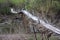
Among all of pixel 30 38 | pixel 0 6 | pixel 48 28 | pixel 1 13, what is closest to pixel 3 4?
pixel 0 6

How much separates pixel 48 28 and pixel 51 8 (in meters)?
6.06

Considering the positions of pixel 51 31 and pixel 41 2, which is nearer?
pixel 51 31

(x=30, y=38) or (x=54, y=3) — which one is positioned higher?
(x=54, y=3)

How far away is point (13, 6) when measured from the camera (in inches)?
629

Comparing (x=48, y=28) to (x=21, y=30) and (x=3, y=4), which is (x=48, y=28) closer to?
(x=21, y=30)

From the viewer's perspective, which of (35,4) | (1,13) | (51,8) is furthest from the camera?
(1,13)

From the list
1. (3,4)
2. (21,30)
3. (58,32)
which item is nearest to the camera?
(58,32)

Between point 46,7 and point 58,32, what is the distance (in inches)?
236

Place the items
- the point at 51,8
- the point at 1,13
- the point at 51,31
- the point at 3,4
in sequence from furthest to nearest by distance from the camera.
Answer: the point at 3,4
the point at 1,13
the point at 51,8
the point at 51,31

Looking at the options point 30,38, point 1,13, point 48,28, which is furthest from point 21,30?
point 1,13

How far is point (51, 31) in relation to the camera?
3.46m

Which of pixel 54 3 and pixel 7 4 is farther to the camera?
pixel 7 4

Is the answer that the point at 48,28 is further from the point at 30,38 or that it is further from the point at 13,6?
the point at 13,6

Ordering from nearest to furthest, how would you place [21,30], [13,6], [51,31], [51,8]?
1. [51,31]
2. [21,30]
3. [51,8]
4. [13,6]
